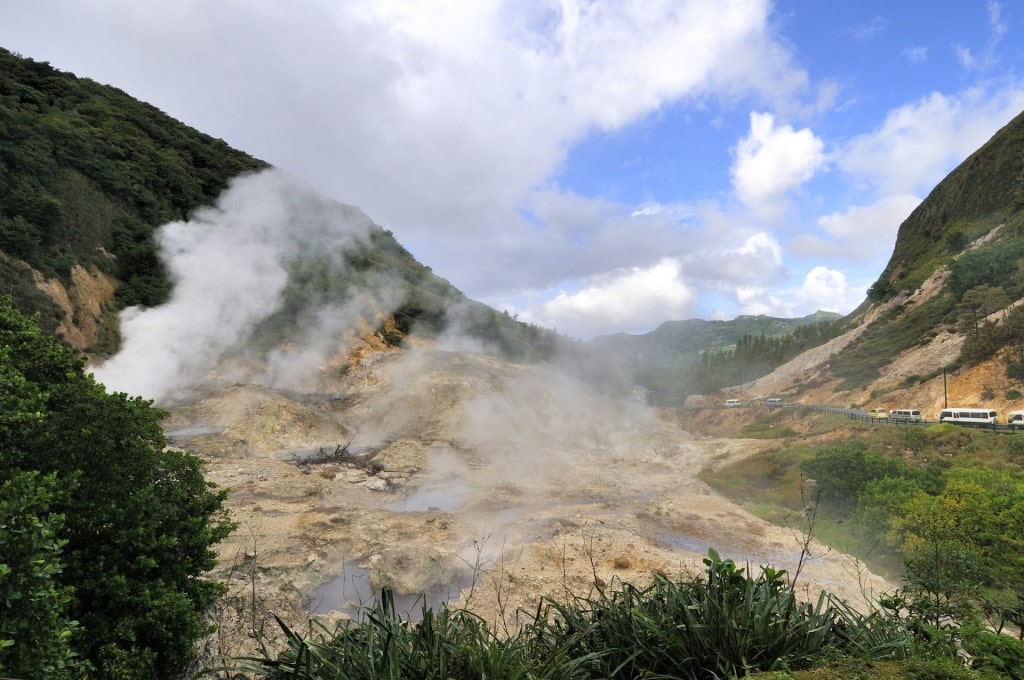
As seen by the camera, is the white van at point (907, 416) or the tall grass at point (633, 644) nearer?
the tall grass at point (633, 644)

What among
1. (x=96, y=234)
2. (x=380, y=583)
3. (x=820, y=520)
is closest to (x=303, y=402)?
(x=96, y=234)

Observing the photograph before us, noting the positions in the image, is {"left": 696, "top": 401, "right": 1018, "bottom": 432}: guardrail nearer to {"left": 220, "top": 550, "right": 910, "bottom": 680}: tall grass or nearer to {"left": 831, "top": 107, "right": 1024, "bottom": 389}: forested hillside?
{"left": 831, "top": 107, "right": 1024, "bottom": 389}: forested hillside

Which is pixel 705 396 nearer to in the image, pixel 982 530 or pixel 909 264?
pixel 909 264

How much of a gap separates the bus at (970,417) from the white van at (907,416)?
5.44ft

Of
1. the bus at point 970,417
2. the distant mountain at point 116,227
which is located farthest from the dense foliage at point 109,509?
the bus at point 970,417

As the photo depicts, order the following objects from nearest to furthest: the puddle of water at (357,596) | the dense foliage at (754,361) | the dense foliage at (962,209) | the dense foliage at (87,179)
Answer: the puddle of water at (357,596) → the dense foliage at (87,179) → the dense foliage at (962,209) → the dense foliage at (754,361)

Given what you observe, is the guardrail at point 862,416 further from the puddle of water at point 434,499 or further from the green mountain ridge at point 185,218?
the puddle of water at point 434,499

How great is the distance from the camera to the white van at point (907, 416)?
33781 mm

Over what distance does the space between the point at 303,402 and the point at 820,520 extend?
95.1 ft

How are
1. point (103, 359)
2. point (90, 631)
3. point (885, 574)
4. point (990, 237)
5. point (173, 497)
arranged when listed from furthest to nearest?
point (990, 237) < point (103, 359) < point (885, 574) < point (173, 497) < point (90, 631)

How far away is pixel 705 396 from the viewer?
281 ft

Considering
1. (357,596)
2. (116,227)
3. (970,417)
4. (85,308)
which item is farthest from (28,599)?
(116,227)

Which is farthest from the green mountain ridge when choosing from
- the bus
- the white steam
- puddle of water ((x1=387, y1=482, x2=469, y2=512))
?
puddle of water ((x1=387, y1=482, x2=469, y2=512))

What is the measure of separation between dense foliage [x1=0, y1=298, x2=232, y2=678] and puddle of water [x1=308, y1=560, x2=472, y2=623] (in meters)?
3.93
